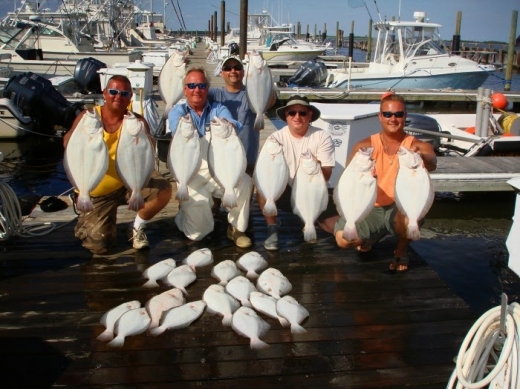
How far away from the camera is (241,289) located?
3.43 meters

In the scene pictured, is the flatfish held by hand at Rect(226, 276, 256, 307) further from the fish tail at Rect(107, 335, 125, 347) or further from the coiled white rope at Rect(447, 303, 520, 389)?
the coiled white rope at Rect(447, 303, 520, 389)

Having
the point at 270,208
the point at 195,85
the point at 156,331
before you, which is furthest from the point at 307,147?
the point at 156,331

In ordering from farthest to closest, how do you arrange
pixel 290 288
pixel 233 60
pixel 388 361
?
pixel 233 60 → pixel 290 288 → pixel 388 361

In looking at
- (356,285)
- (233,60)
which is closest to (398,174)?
(356,285)

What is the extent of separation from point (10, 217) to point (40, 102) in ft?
27.3

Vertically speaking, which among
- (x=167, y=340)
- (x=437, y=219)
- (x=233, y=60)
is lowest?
(x=437, y=219)

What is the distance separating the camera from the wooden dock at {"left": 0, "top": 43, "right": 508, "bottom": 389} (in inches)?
103

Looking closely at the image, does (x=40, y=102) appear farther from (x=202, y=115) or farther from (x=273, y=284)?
(x=273, y=284)

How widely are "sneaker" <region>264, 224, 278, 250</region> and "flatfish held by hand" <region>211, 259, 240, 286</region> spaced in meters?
0.54

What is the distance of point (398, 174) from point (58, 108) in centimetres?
1035

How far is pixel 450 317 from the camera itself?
3260 mm

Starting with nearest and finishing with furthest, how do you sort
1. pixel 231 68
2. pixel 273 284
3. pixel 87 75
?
1. pixel 273 284
2. pixel 231 68
3. pixel 87 75

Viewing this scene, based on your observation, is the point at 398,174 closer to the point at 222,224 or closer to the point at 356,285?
the point at 356,285

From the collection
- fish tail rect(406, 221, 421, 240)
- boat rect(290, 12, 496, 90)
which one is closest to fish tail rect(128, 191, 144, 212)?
fish tail rect(406, 221, 421, 240)
